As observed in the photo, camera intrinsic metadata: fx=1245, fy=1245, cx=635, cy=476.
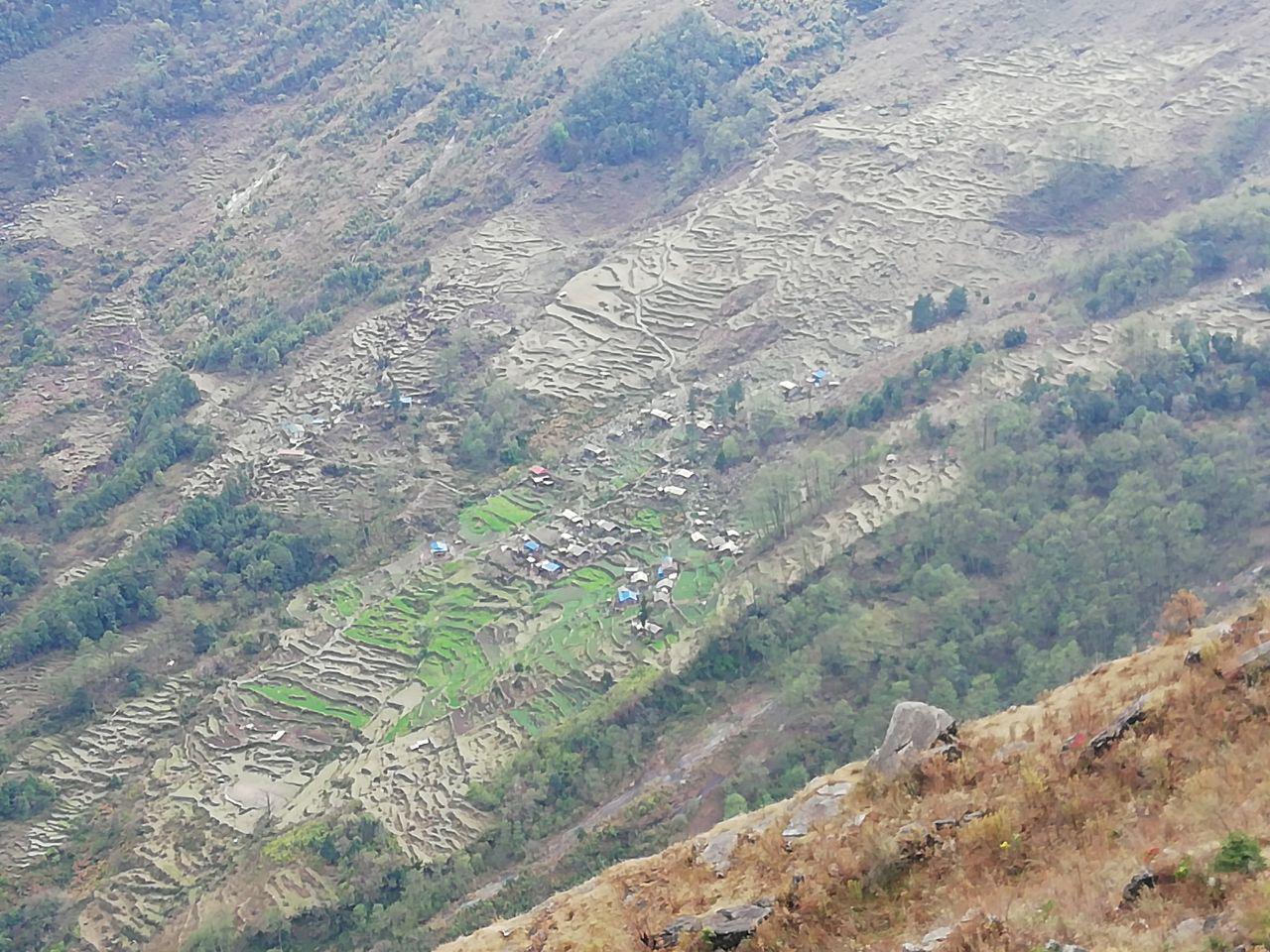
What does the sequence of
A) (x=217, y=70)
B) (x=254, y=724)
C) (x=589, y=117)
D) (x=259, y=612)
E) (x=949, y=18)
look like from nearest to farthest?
1. (x=254, y=724)
2. (x=259, y=612)
3. (x=589, y=117)
4. (x=949, y=18)
5. (x=217, y=70)

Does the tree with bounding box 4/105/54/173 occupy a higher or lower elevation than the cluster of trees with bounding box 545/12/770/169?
higher

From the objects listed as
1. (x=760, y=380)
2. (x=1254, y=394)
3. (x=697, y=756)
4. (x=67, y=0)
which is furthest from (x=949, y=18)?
(x=67, y=0)

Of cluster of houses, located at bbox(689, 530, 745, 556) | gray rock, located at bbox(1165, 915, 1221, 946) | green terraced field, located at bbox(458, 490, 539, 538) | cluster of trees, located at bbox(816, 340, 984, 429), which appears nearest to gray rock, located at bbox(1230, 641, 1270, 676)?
gray rock, located at bbox(1165, 915, 1221, 946)

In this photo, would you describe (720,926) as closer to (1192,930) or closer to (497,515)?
(1192,930)

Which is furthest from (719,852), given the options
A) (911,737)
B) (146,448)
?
(146,448)

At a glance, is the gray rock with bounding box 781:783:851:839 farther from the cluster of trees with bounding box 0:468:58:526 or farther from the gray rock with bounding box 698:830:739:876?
the cluster of trees with bounding box 0:468:58:526

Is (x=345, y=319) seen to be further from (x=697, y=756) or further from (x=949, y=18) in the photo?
(x=949, y=18)
